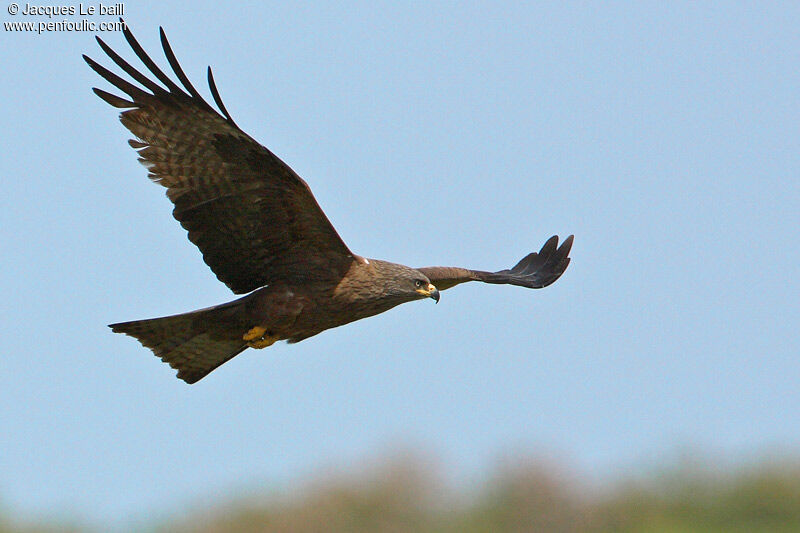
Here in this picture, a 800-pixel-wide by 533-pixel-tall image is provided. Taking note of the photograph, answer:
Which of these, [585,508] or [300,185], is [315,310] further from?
[585,508]

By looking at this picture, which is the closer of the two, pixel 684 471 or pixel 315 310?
pixel 315 310

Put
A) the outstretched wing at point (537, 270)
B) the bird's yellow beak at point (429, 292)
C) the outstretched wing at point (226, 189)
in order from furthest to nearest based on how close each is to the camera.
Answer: the outstretched wing at point (537, 270) < the bird's yellow beak at point (429, 292) < the outstretched wing at point (226, 189)

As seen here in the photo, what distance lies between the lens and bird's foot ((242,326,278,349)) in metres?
8.70

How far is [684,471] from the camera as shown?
35656 millimetres

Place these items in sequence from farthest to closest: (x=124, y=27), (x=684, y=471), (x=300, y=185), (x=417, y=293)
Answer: (x=684, y=471), (x=417, y=293), (x=300, y=185), (x=124, y=27)

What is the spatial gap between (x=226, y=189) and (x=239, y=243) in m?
0.44

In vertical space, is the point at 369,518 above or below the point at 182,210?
above

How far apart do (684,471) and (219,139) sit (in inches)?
1169

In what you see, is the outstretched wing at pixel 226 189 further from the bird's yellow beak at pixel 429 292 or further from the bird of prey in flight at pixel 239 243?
the bird's yellow beak at pixel 429 292

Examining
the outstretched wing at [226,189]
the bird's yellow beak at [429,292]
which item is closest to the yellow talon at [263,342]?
the outstretched wing at [226,189]

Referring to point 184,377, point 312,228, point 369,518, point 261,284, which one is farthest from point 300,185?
point 369,518

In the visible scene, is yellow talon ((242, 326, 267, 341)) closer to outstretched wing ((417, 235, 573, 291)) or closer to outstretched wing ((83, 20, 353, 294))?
outstretched wing ((83, 20, 353, 294))

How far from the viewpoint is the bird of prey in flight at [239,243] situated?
8.16 m

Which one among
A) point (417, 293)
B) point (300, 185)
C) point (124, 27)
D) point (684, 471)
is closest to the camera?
point (124, 27)
